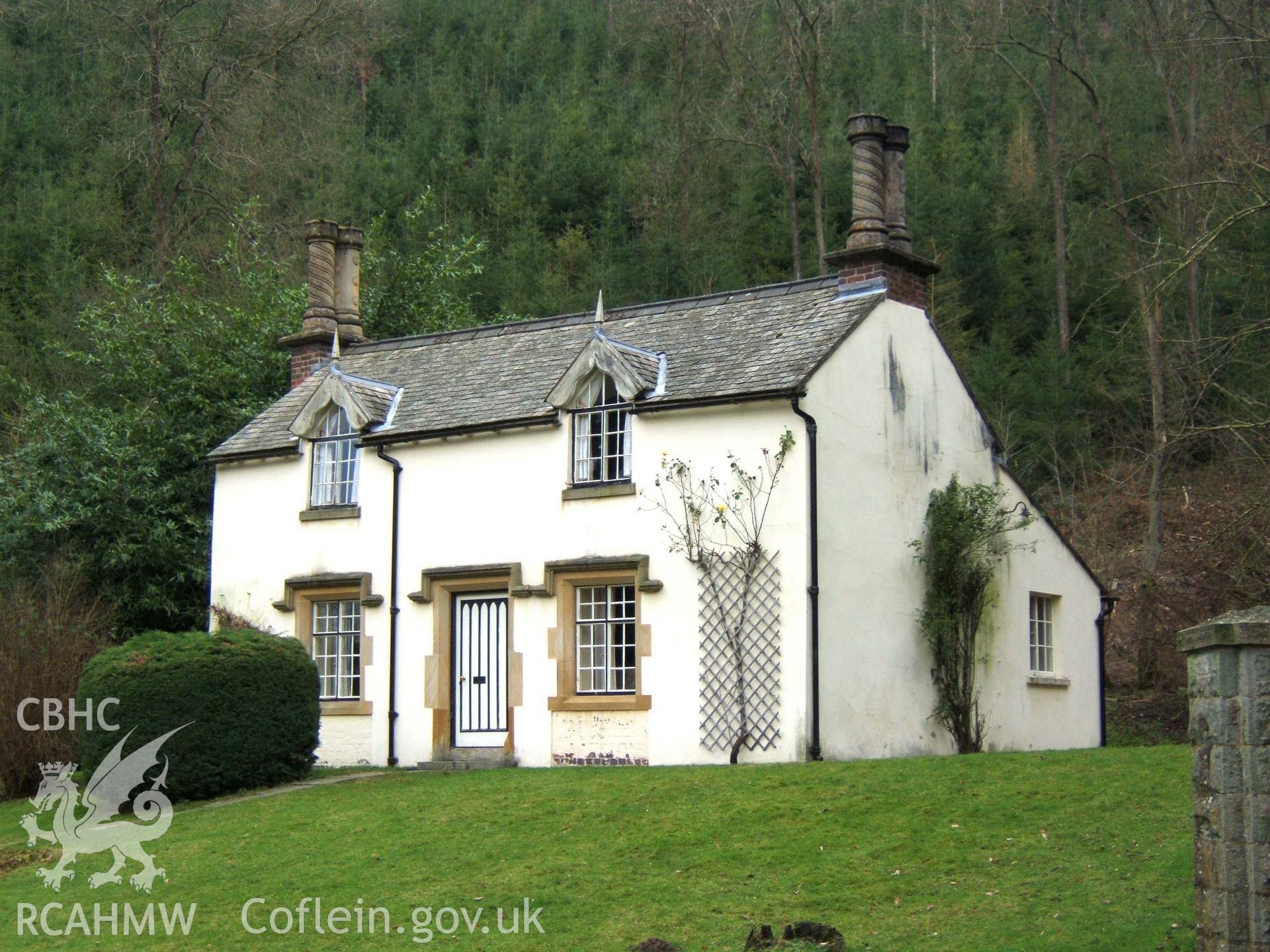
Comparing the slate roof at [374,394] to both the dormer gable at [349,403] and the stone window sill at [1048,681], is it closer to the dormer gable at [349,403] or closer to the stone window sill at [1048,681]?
the dormer gable at [349,403]

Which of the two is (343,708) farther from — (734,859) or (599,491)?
(734,859)

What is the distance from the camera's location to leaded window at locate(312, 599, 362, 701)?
21.8 m

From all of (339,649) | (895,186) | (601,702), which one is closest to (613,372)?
(601,702)

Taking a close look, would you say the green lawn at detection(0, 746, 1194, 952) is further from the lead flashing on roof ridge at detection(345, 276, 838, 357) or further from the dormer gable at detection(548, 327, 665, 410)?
the lead flashing on roof ridge at detection(345, 276, 838, 357)

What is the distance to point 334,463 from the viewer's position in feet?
73.9

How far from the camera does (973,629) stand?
19.7m

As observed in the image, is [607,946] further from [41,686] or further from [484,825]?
[41,686]

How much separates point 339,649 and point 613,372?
20.1 ft

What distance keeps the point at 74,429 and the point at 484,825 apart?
1495 centimetres

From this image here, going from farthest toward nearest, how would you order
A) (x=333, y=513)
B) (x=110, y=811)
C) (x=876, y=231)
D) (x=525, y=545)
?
(x=333, y=513) → (x=525, y=545) → (x=876, y=231) → (x=110, y=811)

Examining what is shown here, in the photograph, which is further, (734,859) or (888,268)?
(888,268)

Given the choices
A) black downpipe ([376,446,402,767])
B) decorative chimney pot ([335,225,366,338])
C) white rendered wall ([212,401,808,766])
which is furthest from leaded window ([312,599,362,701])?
decorative chimney pot ([335,225,366,338])

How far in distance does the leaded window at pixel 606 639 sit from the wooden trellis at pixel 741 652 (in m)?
1.30

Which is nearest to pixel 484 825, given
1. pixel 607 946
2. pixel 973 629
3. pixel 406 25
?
pixel 607 946
